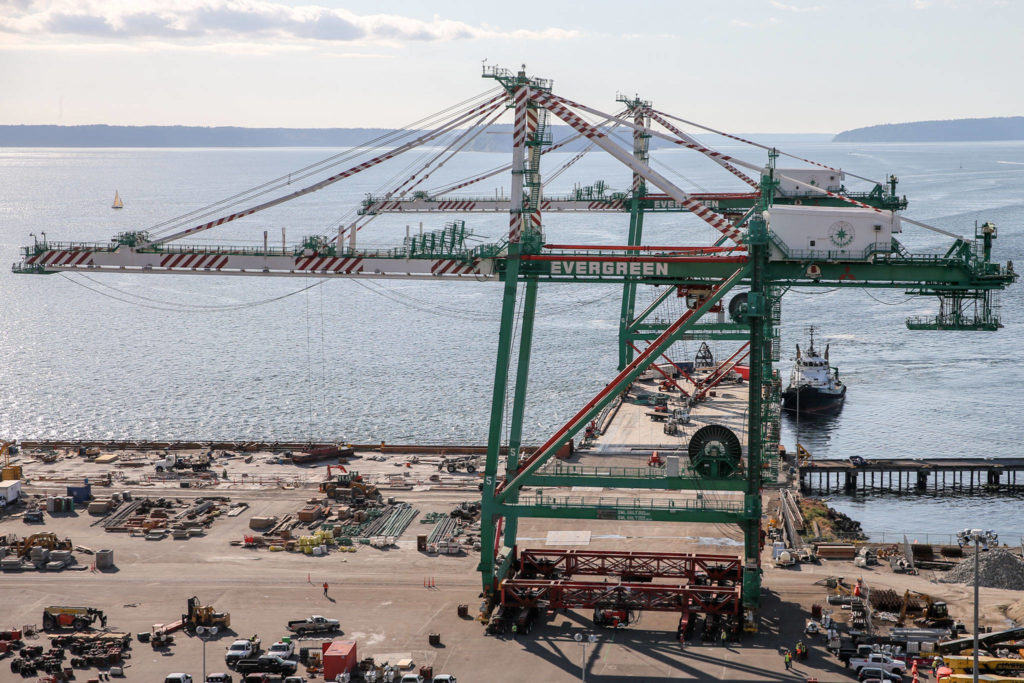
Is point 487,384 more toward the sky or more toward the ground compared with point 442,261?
more toward the ground

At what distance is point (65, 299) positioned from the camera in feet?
593

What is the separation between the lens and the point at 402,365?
128750 millimetres

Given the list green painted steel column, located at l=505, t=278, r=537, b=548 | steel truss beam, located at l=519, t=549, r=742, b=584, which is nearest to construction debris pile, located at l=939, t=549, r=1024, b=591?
steel truss beam, located at l=519, t=549, r=742, b=584

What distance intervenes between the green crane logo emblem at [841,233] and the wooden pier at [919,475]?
3925 centimetres

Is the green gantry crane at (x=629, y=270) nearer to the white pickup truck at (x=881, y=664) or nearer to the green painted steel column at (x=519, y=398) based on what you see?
the green painted steel column at (x=519, y=398)

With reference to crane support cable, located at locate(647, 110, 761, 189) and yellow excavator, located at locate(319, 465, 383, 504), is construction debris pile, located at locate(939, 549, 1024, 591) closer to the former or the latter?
crane support cable, located at locate(647, 110, 761, 189)

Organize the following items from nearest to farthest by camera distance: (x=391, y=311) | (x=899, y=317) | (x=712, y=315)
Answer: (x=712, y=315), (x=899, y=317), (x=391, y=311)

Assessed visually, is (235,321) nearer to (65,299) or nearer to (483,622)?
(65,299)

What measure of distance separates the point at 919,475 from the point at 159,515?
54.8m

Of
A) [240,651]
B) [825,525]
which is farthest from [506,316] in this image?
[825,525]

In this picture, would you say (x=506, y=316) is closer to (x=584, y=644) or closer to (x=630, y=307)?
(x=584, y=644)

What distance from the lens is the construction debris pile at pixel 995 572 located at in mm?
54031

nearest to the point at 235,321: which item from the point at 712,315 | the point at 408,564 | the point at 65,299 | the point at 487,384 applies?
the point at 65,299

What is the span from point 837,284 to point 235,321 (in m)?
118
